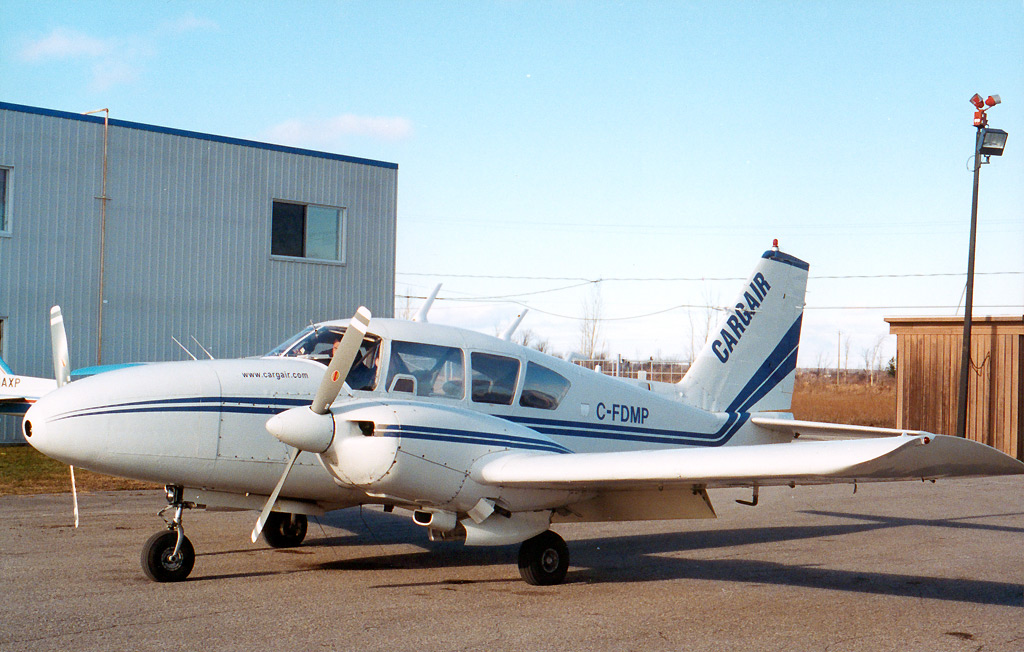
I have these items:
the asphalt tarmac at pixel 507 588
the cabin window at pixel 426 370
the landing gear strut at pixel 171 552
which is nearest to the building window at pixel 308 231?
the asphalt tarmac at pixel 507 588

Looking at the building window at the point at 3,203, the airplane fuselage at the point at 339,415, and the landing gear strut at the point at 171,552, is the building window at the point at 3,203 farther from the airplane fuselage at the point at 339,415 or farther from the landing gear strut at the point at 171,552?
the landing gear strut at the point at 171,552

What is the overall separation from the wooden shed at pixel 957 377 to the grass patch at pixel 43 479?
63.6 feet

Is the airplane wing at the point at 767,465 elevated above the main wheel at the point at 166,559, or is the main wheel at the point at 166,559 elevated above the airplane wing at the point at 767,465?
the airplane wing at the point at 767,465

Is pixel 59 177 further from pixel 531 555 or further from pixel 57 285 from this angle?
pixel 531 555

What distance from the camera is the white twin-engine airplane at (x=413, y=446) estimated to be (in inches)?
284

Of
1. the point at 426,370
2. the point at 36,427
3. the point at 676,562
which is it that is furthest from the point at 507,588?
the point at 36,427

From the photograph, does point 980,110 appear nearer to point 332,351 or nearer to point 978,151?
point 978,151

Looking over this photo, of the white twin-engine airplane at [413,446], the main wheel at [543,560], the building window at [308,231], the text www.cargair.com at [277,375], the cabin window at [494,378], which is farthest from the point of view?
the building window at [308,231]

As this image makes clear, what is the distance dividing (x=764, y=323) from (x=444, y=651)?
7.46 metres

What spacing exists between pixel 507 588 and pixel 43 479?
10620mm

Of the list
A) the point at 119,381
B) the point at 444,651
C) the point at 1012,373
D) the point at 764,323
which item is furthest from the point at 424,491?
the point at 1012,373

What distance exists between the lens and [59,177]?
2067 cm

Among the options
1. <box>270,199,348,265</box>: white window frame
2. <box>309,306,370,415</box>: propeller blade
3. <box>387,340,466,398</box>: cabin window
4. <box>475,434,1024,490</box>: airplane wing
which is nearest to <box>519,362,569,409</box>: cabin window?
<box>387,340,466,398</box>: cabin window

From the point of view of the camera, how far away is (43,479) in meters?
15.5
